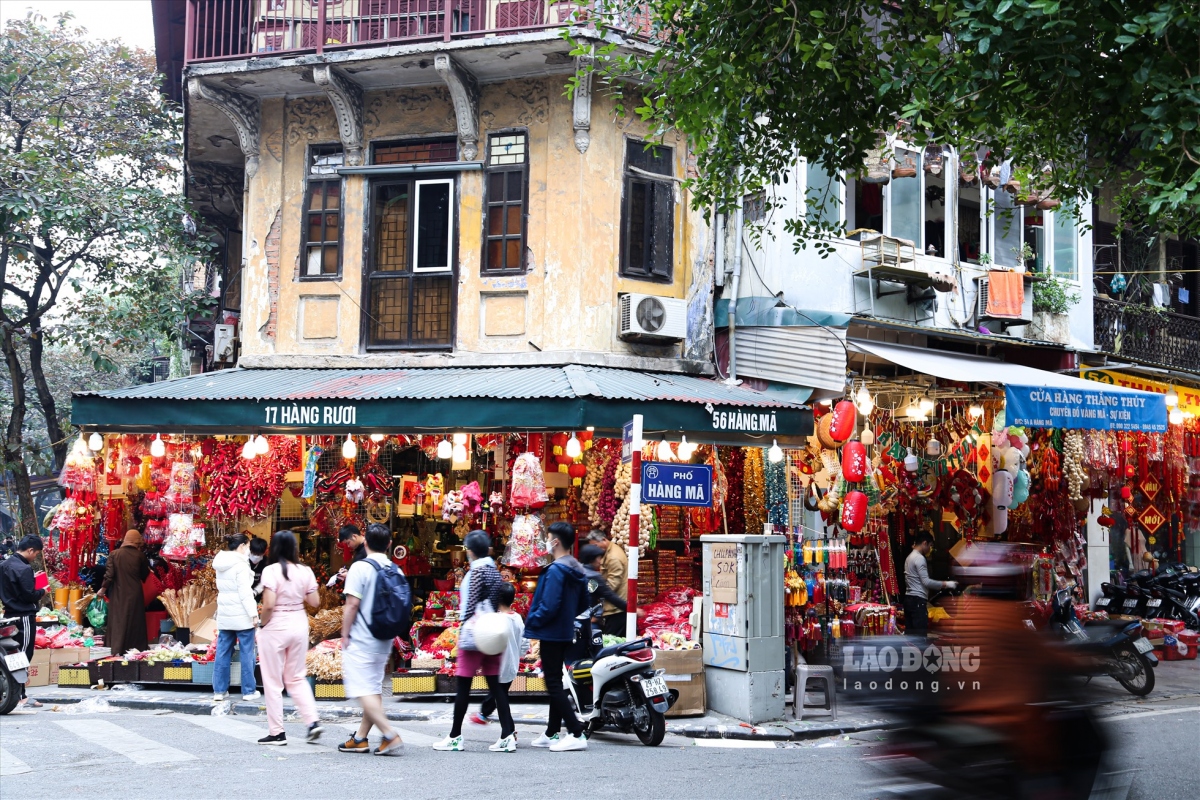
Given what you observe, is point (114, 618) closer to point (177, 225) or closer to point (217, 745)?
point (217, 745)

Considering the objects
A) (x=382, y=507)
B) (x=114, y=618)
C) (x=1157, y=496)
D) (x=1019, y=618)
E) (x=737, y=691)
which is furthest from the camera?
(x=1157, y=496)

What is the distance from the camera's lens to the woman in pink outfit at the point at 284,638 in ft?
30.2

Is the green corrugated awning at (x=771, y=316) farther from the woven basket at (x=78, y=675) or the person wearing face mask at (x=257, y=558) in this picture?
the woven basket at (x=78, y=675)

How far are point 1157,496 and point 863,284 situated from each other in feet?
21.1

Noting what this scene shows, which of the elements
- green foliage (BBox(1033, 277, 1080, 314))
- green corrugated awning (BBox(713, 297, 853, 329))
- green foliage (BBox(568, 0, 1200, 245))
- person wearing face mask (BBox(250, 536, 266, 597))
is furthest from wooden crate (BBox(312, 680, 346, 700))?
green foliage (BBox(1033, 277, 1080, 314))

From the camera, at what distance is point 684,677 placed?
35.5ft

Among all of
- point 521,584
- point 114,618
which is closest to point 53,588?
point 114,618

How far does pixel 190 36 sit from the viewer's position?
48.8 ft

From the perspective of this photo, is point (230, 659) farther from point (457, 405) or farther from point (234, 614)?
point (457, 405)

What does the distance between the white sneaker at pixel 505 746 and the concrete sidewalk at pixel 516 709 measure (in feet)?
5.97

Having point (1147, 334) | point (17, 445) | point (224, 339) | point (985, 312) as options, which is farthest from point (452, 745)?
point (1147, 334)

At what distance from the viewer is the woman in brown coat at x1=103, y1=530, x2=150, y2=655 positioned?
13.4 m

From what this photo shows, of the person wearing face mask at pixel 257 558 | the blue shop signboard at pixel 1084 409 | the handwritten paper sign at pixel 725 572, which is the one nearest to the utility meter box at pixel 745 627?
the handwritten paper sign at pixel 725 572

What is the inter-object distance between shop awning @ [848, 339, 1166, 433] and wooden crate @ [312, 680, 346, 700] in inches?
277
